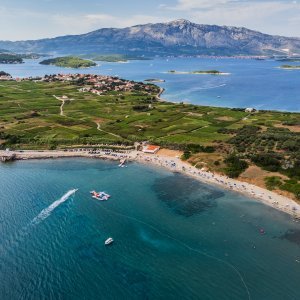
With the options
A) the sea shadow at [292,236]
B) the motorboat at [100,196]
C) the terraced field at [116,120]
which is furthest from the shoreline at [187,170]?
the motorboat at [100,196]

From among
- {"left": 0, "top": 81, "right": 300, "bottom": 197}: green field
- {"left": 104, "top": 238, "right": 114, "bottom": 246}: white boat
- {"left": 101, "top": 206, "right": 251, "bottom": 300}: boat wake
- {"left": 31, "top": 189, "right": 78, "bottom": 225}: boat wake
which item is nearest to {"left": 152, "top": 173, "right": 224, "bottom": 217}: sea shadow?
{"left": 101, "top": 206, "right": 251, "bottom": 300}: boat wake

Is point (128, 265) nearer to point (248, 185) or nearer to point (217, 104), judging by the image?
point (248, 185)

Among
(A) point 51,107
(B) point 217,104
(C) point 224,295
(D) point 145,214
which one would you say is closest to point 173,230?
(D) point 145,214

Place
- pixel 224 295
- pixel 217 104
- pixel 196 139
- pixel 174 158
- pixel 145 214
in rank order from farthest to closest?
pixel 217 104 → pixel 196 139 → pixel 174 158 → pixel 145 214 → pixel 224 295

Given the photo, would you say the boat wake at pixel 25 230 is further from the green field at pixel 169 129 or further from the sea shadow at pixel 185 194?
the green field at pixel 169 129

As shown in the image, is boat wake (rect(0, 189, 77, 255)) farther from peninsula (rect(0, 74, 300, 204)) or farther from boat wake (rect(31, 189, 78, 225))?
peninsula (rect(0, 74, 300, 204))

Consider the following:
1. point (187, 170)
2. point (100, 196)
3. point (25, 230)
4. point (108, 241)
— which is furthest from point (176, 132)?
point (25, 230)
